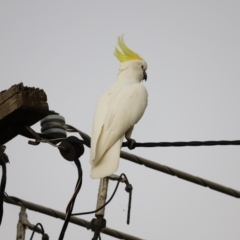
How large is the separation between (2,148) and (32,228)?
0.70m

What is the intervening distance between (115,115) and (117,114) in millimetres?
24

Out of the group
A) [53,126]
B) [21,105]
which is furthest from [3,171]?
[53,126]

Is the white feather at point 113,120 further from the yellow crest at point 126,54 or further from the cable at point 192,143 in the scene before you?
the cable at point 192,143

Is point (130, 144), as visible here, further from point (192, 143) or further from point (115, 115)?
point (192, 143)

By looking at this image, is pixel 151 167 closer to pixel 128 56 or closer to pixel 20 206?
pixel 20 206

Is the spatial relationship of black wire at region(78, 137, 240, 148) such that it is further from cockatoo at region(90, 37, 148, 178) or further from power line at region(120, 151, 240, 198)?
cockatoo at region(90, 37, 148, 178)

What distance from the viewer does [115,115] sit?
4.65m

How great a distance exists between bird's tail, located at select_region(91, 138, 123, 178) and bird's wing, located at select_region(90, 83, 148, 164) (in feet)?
0.12

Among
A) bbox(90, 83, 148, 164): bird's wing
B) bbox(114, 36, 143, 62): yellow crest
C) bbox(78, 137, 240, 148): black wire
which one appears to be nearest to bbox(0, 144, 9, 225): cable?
bbox(78, 137, 240, 148): black wire

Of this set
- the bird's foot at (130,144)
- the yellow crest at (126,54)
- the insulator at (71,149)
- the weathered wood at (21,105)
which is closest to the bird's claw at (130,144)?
the bird's foot at (130,144)

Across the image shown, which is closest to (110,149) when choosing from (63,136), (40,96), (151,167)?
(151,167)

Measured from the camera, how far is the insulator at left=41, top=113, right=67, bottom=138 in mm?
3068

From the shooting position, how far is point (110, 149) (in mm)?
4262

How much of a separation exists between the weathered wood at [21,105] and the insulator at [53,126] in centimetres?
22
